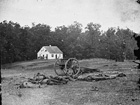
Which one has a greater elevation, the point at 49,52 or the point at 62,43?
the point at 62,43

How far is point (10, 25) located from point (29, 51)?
8803 millimetres

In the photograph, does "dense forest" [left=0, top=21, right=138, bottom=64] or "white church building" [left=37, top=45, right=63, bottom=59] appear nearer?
"dense forest" [left=0, top=21, right=138, bottom=64]

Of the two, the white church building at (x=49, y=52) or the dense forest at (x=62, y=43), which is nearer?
the dense forest at (x=62, y=43)

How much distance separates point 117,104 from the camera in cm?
711

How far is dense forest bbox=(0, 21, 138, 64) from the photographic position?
40938 millimetres

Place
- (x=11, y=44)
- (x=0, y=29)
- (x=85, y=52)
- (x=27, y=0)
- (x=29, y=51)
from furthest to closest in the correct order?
1. (x=85, y=52)
2. (x=29, y=51)
3. (x=11, y=44)
4. (x=0, y=29)
5. (x=27, y=0)

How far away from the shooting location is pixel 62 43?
59188mm

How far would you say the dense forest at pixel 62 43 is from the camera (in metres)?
40.9

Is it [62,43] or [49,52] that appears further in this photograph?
[62,43]

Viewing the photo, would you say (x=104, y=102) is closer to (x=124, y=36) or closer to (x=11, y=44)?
(x=11, y=44)

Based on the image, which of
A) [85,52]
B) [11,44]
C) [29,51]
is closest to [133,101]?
[11,44]

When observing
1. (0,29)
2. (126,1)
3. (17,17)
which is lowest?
(17,17)

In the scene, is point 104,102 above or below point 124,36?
below

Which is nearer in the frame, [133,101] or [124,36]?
[133,101]
